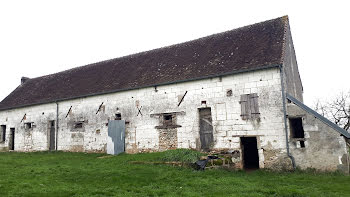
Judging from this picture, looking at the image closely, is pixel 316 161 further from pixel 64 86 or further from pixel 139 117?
pixel 64 86

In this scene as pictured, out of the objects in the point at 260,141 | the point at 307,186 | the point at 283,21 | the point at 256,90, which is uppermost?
the point at 283,21

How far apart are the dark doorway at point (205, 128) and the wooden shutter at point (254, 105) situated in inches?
83.9

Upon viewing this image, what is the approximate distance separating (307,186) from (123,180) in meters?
5.86

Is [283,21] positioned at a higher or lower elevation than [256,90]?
higher

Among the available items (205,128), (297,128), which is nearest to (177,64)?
(205,128)

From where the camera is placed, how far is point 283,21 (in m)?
13.9

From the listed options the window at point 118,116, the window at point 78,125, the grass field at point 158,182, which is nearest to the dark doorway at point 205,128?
the grass field at point 158,182

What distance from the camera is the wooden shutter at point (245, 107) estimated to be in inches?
460

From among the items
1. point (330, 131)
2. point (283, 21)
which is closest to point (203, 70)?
point (283, 21)

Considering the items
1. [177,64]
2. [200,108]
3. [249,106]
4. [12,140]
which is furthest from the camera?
[12,140]

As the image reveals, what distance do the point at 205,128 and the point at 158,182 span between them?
5141 millimetres

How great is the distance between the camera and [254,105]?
1159 cm

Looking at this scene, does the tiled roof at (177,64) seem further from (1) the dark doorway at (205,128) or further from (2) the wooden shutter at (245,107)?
(1) the dark doorway at (205,128)

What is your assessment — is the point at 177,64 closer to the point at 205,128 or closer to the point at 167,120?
the point at 167,120
